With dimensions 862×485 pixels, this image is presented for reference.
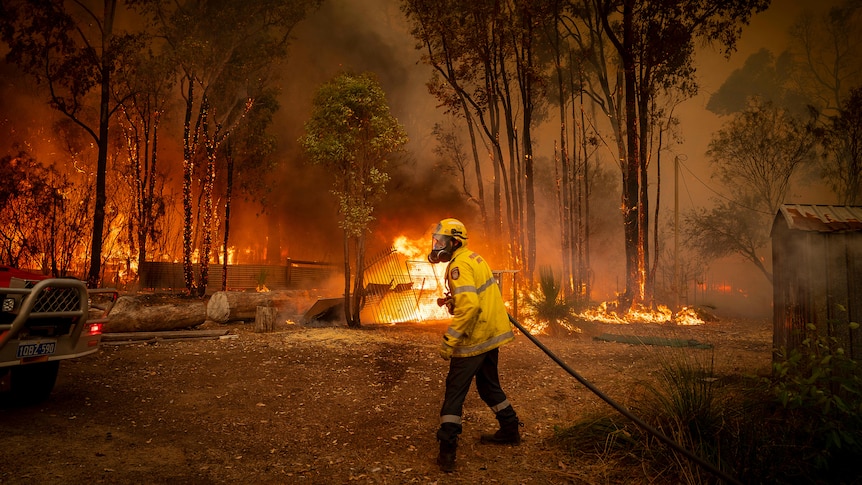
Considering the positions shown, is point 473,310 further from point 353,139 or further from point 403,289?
point 403,289

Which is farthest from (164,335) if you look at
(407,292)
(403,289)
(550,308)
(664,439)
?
(664,439)

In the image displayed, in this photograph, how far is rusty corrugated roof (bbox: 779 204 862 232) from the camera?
491 cm

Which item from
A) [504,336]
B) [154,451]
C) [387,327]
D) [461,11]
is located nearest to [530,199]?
[461,11]

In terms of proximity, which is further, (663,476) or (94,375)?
(94,375)

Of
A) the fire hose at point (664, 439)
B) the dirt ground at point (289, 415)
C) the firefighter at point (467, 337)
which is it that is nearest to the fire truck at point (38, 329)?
the dirt ground at point (289, 415)

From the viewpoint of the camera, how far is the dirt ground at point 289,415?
383 cm

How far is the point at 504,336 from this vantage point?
4324mm

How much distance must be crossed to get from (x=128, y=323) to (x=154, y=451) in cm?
596

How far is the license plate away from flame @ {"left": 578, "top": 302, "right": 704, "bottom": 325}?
47.1 ft

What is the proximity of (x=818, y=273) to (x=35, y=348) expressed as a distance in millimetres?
7745

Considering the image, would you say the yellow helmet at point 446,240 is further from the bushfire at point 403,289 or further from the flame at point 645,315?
the flame at point 645,315

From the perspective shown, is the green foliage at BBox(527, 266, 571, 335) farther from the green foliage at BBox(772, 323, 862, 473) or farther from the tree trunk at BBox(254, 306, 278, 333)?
the green foliage at BBox(772, 323, 862, 473)

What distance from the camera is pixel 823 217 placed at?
17.8 feet

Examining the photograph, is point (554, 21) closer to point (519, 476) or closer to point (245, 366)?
point (245, 366)
